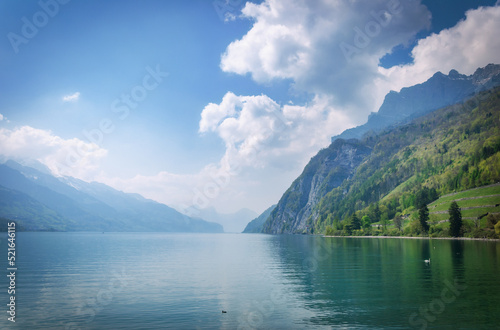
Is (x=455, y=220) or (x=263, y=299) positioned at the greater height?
(x=263, y=299)

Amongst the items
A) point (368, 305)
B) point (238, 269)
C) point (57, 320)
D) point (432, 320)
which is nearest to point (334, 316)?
point (368, 305)

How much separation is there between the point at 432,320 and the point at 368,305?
8.16m

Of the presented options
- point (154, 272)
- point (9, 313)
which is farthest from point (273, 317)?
point (154, 272)

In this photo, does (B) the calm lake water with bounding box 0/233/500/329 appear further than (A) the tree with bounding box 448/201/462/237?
No

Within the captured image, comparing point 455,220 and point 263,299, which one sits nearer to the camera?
point 263,299

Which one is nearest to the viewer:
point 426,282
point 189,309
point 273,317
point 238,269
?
point 273,317

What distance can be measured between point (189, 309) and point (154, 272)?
3632 cm

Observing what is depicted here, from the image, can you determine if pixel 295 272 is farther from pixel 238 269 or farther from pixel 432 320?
pixel 432 320

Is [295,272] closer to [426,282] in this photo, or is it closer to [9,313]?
[426,282]

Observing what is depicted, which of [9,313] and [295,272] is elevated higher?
[9,313]

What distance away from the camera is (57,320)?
35188mm

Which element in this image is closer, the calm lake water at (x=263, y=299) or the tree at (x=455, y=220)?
the calm lake water at (x=263, y=299)

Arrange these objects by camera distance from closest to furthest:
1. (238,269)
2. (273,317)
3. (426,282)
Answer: (273,317) → (426,282) → (238,269)

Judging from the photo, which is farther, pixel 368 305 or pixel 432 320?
pixel 368 305
